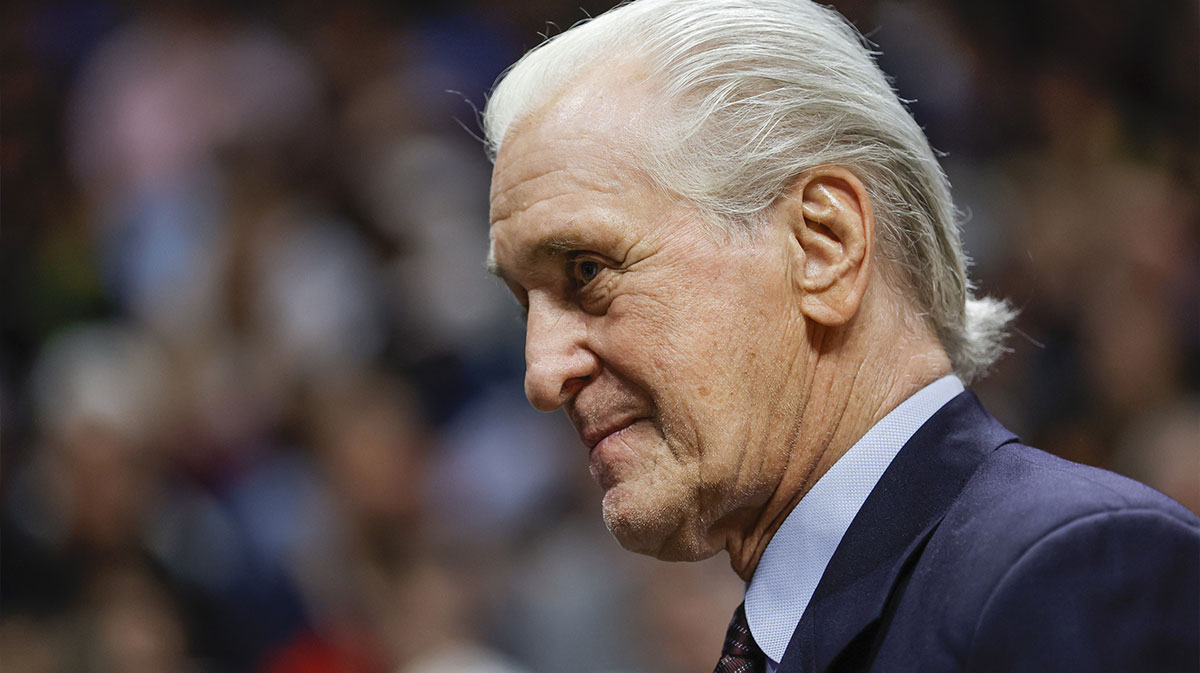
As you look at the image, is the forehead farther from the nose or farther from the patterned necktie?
the patterned necktie

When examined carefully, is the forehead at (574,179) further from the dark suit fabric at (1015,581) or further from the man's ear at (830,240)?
the dark suit fabric at (1015,581)

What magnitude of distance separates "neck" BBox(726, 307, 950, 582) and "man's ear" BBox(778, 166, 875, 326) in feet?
0.19

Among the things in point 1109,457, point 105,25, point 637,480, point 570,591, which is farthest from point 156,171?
point 637,480

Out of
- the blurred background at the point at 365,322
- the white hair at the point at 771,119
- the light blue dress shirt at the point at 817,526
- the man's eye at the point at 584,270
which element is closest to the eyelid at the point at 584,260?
the man's eye at the point at 584,270

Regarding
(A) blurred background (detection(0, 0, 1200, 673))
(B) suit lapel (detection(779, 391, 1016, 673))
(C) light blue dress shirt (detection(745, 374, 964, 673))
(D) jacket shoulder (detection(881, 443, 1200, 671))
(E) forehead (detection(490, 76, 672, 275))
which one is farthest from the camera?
(A) blurred background (detection(0, 0, 1200, 673))

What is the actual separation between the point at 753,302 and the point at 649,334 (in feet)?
0.47

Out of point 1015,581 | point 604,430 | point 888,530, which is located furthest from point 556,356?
point 1015,581

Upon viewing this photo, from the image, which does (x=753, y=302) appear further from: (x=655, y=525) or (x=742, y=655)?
(x=742, y=655)

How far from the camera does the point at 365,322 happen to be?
16.1 ft

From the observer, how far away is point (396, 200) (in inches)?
206

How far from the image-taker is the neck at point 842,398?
1.61m

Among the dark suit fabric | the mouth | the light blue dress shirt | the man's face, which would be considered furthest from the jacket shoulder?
the mouth

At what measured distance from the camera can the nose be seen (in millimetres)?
1675

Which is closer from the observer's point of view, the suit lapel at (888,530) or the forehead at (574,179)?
the suit lapel at (888,530)
